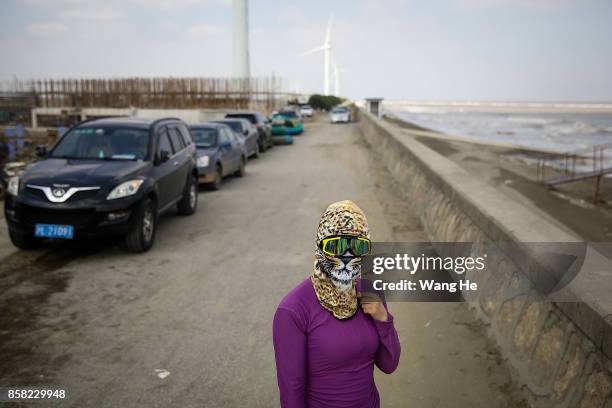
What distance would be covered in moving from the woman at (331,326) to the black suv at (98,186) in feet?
18.6

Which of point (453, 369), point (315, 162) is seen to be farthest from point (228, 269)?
point (315, 162)

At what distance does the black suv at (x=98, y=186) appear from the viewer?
7.12 meters

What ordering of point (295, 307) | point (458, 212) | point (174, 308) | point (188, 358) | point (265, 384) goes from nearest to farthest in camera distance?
point (295, 307), point (265, 384), point (188, 358), point (174, 308), point (458, 212)

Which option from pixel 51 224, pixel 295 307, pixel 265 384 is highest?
pixel 295 307

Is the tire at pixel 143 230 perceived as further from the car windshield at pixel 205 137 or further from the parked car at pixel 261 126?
the parked car at pixel 261 126

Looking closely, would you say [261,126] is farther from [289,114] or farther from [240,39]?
[240,39]

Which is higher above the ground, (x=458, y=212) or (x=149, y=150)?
(x=149, y=150)

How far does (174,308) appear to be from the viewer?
19.0 feet

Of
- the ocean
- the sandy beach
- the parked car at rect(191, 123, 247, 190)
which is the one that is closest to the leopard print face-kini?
the sandy beach

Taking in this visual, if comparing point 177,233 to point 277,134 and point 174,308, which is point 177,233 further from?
point 277,134

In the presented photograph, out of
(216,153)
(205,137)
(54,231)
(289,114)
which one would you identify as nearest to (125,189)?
(54,231)

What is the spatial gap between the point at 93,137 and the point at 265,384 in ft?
19.5

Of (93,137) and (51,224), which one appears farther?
(93,137)

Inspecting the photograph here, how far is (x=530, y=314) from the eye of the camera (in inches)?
155
